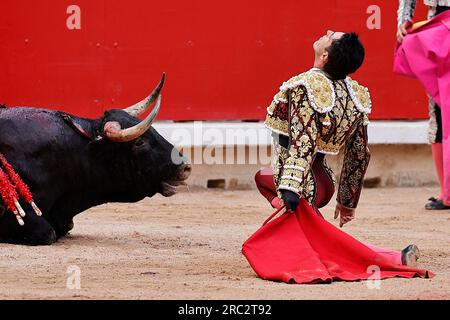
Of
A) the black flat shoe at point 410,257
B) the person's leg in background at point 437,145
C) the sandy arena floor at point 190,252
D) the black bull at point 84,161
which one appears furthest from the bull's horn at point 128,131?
the person's leg in background at point 437,145

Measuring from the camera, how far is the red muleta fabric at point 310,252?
5160mm

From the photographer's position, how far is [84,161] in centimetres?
611

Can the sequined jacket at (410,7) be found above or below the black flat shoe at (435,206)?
above

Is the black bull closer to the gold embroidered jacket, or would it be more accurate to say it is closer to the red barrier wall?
the gold embroidered jacket

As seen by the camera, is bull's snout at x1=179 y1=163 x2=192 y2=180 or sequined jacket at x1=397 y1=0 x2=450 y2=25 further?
sequined jacket at x1=397 y1=0 x2=450 y2=25

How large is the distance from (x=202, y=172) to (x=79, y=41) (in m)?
1.19

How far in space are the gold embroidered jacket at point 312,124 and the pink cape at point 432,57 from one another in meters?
1.92

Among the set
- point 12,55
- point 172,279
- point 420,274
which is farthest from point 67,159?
point 12,55

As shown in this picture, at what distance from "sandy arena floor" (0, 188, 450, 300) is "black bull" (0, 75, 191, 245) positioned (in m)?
0.21

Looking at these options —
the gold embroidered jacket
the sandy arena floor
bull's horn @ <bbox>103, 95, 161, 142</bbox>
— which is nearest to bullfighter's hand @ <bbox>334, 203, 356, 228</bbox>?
the gold embroidered jacket

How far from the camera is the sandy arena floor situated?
191 inches

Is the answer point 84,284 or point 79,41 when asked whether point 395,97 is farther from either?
point 84,284

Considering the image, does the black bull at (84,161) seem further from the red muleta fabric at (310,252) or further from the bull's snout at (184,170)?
the red muleta fabric at (310,252)

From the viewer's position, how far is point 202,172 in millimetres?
8766
